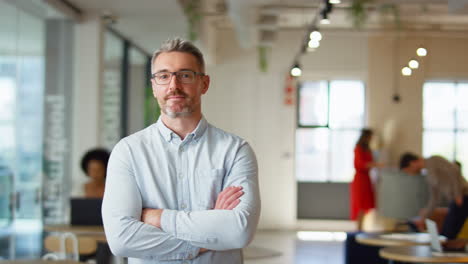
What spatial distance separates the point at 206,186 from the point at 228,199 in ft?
0.30

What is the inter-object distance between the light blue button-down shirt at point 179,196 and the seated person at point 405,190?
1015 centimetres

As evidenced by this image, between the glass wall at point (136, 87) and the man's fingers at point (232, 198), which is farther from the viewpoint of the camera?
the glass wall at point (136, 87)

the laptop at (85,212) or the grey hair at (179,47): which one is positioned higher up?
the grey hair at (179,47)

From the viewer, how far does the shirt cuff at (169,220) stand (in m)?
2.43

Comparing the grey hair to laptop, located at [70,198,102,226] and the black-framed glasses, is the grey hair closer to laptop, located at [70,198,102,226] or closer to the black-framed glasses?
the black-framed glasses

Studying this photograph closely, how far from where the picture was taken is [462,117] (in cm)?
1616

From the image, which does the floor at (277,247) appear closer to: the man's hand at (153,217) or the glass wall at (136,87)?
the glass wall at (136,87)

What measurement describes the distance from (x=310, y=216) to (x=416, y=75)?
3880 millimetres

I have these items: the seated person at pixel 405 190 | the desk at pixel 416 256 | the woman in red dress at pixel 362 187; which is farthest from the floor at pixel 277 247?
the seated person at pixel 405 190

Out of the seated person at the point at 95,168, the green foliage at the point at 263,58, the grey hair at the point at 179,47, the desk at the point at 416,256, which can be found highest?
the green foliage at the point at 263,58

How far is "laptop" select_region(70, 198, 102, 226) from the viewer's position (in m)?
6.30

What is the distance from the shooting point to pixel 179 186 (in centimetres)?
249

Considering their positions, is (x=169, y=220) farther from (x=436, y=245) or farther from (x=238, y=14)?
(x=238, y=14)

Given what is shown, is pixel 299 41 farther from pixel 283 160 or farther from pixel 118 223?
pixel 118 223
